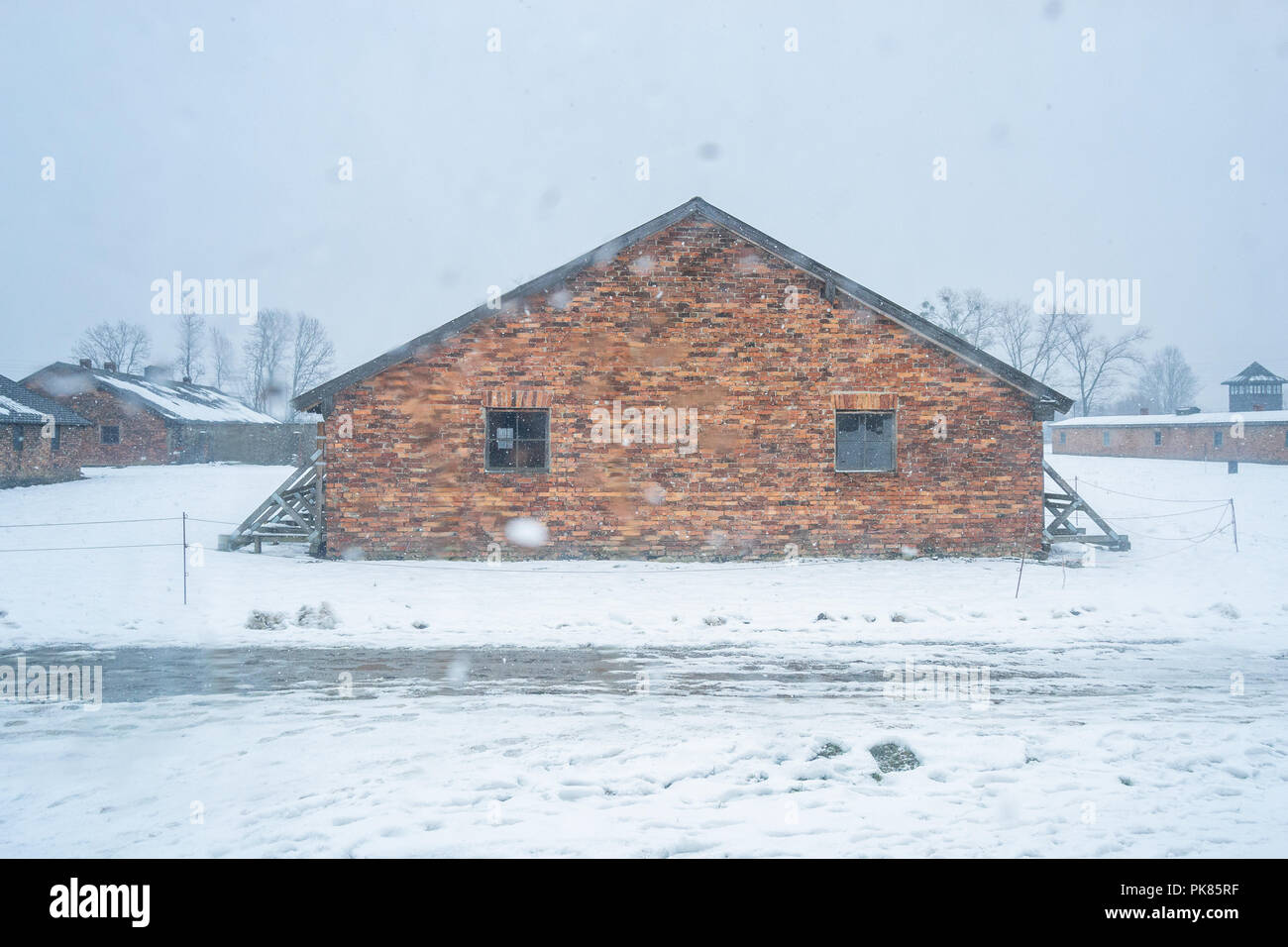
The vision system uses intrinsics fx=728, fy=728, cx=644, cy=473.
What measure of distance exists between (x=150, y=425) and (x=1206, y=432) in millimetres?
62886

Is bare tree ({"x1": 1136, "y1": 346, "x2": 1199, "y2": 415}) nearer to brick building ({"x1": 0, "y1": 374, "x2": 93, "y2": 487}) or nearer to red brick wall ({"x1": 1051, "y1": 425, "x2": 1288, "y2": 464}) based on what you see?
red brick wall ({"x1": 1051, "y1": 425, "x2": 1288, "y2": 464})

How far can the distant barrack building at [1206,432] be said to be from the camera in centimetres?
4256

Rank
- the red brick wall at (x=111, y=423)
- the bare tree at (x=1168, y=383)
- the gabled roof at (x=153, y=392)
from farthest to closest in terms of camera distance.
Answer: the bare tree at (x=1168, y=383), the gabled roof at (x=153, y=392), the red brick wall at (x=111, y=423)

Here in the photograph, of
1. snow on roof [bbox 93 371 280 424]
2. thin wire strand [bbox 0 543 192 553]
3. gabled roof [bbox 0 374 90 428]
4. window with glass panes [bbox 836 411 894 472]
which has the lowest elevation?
thin wire strand [bbox 0 543 192 553]

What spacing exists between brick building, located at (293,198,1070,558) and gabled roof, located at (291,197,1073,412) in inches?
1.4

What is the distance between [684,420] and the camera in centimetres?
1257

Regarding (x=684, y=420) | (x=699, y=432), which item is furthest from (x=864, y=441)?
(x=684, y=420)

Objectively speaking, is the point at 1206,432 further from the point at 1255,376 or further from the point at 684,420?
the point at 684,420

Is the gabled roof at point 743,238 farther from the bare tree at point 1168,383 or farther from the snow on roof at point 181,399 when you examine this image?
the bare tree at point 1168,383

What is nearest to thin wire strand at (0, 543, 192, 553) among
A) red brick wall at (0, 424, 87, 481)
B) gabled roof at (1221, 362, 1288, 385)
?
red brick wall at (0, 424, 87, 481)

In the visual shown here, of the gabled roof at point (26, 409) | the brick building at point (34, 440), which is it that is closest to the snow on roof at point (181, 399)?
the brick building at point (34, 440)

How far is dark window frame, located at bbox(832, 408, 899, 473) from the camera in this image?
12.7 meters

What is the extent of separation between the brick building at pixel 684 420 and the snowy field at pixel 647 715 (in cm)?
155
